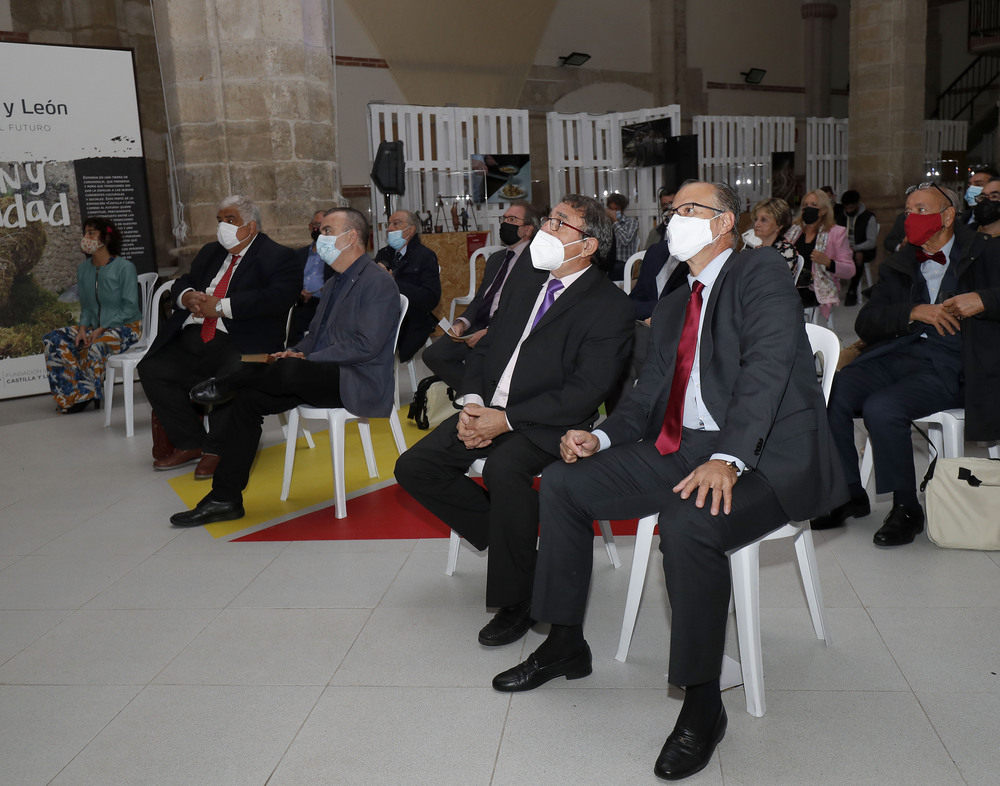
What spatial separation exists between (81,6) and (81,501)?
7.43m

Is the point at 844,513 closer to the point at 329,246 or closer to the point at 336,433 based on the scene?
the point at 336,433

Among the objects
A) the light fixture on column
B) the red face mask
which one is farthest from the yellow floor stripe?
the light fixture on column

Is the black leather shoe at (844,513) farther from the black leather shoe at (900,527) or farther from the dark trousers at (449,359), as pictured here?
the dark trousers at (449,359)

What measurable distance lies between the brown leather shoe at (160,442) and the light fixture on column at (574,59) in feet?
36.6

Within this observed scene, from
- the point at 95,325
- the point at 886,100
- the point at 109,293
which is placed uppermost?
the point at 886,100

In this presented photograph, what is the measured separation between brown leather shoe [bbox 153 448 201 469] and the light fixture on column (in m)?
11.2

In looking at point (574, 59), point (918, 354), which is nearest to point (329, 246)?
point (918, 354)

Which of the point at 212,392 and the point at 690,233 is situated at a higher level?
the point at 690,233

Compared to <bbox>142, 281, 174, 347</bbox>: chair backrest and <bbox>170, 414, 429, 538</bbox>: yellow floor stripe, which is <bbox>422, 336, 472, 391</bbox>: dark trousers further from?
<bbox>142, 281, 174, 347</bbox>: chair backrest

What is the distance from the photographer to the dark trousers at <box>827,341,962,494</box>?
3.48 metres

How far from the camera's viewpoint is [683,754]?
2090 mm

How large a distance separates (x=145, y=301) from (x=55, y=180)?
1.54m

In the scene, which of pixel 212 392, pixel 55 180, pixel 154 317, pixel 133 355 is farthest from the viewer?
pixel 55 180

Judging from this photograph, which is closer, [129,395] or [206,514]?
[206,514]
